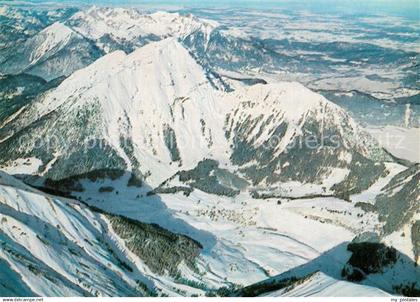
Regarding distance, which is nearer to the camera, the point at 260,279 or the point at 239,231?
the point at 260,279

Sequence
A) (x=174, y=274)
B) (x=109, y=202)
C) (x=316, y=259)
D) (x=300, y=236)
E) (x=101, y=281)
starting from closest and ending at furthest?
(x=101, y=281) → (x=174, y=274) → (x=316, y=259) → (x=300, y=236) → (x=109, y=202)

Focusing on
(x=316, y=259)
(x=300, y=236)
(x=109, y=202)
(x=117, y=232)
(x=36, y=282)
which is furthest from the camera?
(x=109, y=202)

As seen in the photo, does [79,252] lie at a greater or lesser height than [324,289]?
lesser

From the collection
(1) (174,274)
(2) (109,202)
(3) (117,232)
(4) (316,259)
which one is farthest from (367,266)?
(2) (109,202)

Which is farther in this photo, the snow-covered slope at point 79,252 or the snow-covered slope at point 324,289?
the snow-covered slope at point 79,252

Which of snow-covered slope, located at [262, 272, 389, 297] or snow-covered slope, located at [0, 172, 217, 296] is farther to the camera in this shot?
snow-covered slope, located at [0, 172, 217, 296]

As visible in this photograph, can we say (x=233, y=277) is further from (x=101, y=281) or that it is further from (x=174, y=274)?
(x=101, y=281)

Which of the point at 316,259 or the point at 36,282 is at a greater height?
the point at 36,282

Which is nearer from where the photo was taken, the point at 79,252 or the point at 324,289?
the point at 324,289

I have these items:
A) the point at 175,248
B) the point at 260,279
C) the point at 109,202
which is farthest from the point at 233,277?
the point at 109,202
